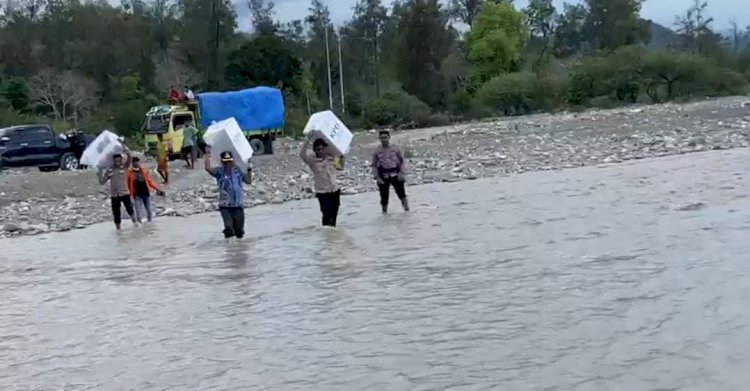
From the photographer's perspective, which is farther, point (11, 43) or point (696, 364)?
point (11, 43)

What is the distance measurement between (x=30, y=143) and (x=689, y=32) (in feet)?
199

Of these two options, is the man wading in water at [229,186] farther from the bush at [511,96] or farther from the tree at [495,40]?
the tree at [495,40]

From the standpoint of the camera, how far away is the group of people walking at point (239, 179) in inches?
547

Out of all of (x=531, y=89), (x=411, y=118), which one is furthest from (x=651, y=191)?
(x=531, y=89)

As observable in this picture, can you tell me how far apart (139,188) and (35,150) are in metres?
15.0

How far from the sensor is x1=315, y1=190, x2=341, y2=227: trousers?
15.1 meters

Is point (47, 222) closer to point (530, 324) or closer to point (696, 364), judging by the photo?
point (530, 324)

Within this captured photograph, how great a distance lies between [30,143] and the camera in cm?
3177

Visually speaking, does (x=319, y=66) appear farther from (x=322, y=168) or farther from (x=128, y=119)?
(x=322, y=168)

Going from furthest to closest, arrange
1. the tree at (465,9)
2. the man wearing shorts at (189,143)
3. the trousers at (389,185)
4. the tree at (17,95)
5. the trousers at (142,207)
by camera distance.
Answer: the tree at (465,9)
the tree at (17,95)
the man wearing shorts at (189,143)
the trousers at (142,207)
the trousers at (389,185)

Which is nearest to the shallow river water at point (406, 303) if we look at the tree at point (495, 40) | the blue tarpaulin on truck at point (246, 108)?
the blue tarpaulin on truck at point (246, 108)

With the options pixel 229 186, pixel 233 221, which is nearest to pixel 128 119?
pixel 233 221

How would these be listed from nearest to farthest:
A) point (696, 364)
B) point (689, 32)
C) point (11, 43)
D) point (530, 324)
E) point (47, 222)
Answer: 1. point (696, 364)
2. point (530, 324)
3. point (47, 222)
4. point (11, 43)
5. point (689, 32)

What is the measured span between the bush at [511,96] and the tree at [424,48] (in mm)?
3157
